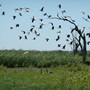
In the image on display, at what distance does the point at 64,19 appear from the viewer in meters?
31.6

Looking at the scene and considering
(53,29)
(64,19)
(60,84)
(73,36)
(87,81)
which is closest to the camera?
(60,84)

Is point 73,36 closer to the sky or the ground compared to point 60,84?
closer to the sky

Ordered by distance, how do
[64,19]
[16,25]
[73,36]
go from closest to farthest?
[16,25] → [64,19] → [73,36]

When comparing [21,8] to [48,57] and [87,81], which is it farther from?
[87,81]

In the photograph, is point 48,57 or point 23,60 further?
point 48,57

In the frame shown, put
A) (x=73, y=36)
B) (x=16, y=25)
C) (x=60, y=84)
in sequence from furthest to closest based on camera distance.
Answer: (x=73, y=36) → (x=16, y=25) → (x=60, y=84)

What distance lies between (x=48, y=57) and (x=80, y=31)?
175 inches

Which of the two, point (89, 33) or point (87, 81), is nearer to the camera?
point (87, 81)

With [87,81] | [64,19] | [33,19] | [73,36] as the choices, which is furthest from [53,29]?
[87,81]

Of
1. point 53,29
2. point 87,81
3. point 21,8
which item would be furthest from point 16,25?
point 87,81

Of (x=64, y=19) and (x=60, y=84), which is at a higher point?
(x=64, y=19)

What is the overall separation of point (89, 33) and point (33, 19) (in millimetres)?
5334

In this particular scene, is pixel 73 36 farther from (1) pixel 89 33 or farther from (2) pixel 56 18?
(1) pixel 89 33

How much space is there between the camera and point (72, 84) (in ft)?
41.3
